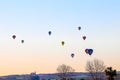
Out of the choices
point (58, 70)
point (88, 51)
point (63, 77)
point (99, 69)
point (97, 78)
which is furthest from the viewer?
point (58, 70)

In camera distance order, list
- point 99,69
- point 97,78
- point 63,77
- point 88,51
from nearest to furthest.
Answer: point 88,51 < point 99,69 < point 97,78 < point 63,77

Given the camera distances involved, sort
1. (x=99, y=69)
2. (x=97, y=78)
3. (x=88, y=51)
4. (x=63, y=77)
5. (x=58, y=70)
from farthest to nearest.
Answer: (x=58, y=70)
(x=63, y=77)
(x=97, y=78)
(x=99, y=69)
(x=88, y=51)

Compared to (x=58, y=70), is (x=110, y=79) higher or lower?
lower

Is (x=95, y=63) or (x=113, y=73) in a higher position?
(x=95, y=63)

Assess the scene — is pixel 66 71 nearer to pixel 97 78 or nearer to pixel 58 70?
pixel 58 70

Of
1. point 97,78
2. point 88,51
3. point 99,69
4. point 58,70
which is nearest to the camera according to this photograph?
point 88,51

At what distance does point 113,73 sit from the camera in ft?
285

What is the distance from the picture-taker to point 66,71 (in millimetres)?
182125

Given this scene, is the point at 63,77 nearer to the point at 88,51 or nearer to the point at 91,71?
the point at 91,71

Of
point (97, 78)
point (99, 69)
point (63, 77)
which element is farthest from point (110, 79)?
point (63, 77)

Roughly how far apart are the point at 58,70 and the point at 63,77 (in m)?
12.2

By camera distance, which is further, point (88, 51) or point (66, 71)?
point (66, 71)

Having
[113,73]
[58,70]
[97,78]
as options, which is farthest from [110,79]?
[58,70]

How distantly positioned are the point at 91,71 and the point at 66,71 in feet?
95.9
